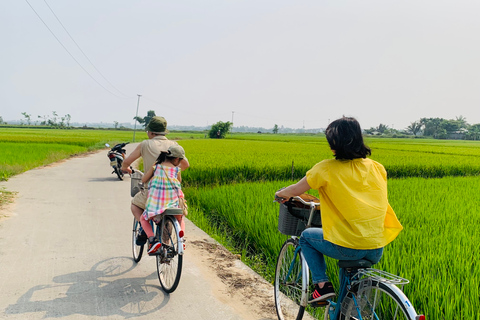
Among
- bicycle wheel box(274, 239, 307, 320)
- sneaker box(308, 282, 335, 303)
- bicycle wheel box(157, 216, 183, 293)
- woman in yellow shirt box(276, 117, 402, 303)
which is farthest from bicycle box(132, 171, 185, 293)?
woman in yellow shirt box(276, 117, 402, 303)

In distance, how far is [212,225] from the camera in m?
7.43

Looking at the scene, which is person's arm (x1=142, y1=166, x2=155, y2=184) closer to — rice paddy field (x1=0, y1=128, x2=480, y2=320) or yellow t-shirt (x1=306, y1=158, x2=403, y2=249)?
rice paddy field (x1=0, y1=128, x2=480, y2=320)

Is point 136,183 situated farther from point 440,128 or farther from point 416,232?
point 440,128

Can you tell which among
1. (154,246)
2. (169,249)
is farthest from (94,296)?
(169,249)

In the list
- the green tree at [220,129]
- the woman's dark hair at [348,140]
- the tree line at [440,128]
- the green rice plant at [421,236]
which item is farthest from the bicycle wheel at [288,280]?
the tree line at [440,128]

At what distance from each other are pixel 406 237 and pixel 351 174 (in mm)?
3002

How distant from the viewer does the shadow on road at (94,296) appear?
3.46m

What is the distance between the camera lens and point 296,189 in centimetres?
270

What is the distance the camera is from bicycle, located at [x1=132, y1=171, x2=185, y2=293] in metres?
3.68

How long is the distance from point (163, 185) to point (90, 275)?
1369mm

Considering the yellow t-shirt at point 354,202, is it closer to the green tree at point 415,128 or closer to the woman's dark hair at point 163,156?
the woman's dark hair at point 163,156

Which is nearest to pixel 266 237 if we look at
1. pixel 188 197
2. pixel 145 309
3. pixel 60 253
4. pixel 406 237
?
pixel 406 237

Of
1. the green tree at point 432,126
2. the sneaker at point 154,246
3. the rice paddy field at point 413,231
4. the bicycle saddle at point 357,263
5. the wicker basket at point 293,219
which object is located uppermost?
the green tree at point 432,126

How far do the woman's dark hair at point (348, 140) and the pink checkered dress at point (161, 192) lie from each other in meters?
1.91
